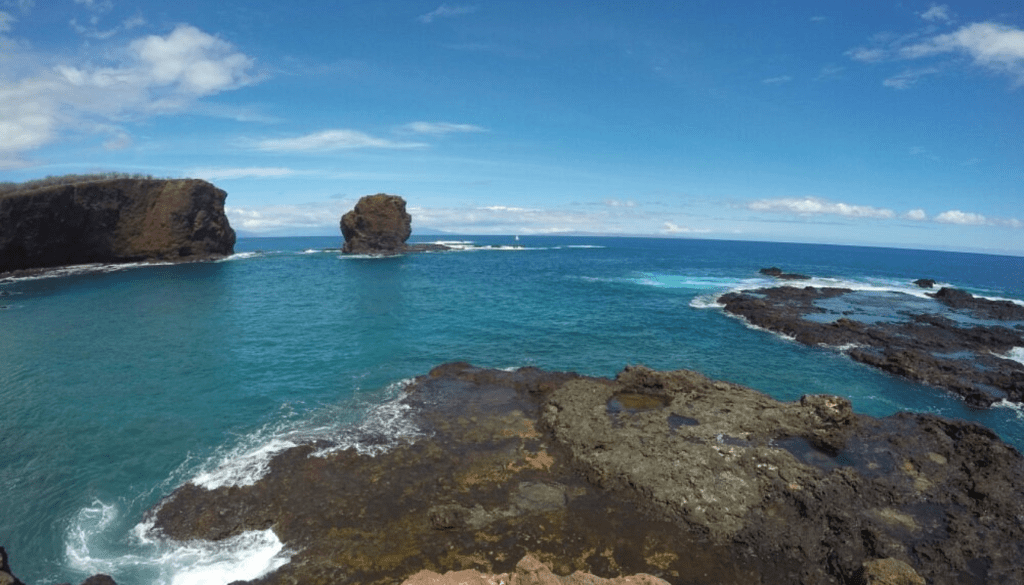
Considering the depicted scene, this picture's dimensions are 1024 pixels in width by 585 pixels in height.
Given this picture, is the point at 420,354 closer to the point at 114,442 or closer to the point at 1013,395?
the point at 114,442

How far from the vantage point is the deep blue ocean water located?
1495 centimetres

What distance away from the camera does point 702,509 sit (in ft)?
49.4

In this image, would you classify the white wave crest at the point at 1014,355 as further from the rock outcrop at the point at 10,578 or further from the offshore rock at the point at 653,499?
the rock outcrop at the point at 10,578

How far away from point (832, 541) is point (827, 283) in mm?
72930

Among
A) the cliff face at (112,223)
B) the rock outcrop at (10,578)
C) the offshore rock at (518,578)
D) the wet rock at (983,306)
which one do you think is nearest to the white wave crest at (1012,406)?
the offshore rock at (518,578)

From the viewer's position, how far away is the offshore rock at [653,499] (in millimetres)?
13094

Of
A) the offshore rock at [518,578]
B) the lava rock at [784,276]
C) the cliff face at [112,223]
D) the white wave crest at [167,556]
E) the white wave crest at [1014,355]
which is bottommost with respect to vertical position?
the white wave crest at [167,556]

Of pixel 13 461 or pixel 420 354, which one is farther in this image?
pixel 420 354

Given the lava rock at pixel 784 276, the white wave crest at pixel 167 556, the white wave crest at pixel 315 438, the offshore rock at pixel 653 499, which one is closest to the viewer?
the white wave crest at pixel 167 556

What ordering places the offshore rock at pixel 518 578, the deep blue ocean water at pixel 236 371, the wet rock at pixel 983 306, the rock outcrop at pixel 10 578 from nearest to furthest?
the offshore rock at pixel 518 578 → the rock outcrop at pixel 10 578 → the deep blue ocean water at pixel 236 371 → the wet rock at pixel 983 306

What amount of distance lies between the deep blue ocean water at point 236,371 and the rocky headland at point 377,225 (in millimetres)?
47680

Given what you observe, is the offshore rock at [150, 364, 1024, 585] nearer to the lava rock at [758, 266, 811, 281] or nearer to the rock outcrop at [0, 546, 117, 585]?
the rock outcrop at [0, 546, 117, 585]

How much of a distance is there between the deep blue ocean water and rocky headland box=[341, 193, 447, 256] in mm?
47680

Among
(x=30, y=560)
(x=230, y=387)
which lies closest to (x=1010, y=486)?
(x=30, y=560)
